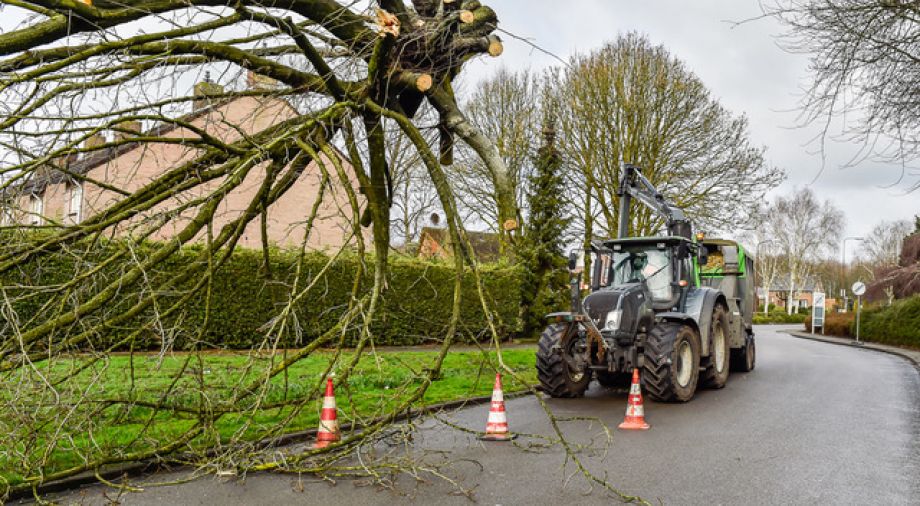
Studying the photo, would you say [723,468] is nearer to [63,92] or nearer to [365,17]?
[365,17]

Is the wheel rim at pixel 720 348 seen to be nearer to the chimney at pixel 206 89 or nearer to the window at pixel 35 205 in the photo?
the chimney at pixel 206 89

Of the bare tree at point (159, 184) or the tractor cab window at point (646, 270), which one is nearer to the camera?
the bare tree at point (159, 184)

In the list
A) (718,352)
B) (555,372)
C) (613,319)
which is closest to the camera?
(613,319)

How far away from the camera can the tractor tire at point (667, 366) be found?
9750 mm

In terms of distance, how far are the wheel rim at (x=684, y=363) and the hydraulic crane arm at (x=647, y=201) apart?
2.90 metres

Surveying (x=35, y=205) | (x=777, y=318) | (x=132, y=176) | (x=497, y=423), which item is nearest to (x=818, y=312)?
(x=777, y=318)

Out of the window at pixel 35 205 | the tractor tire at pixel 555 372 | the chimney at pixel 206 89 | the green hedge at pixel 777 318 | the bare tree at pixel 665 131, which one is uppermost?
the bare tree at pixel 665 131

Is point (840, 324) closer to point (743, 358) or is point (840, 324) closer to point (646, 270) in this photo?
point (743, 358)

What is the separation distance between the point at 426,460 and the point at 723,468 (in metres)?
2.64

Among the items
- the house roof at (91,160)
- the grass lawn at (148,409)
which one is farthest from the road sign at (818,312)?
the house roof at (91,160)

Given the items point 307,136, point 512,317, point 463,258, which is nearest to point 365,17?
point 307,136

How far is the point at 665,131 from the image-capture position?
87.4 feet

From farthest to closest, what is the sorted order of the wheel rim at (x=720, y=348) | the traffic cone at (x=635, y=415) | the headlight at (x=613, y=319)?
the wheel rim at (x=720, y=348)
the headlight at (x=613, y=319)
the traffic cone at (x=635, y=415)

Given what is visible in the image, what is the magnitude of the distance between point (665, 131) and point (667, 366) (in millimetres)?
18594
